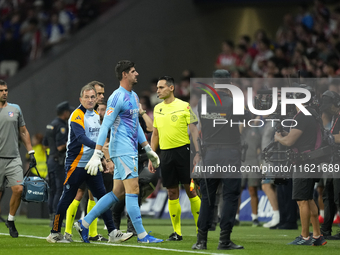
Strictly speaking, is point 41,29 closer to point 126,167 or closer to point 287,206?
point 287,206

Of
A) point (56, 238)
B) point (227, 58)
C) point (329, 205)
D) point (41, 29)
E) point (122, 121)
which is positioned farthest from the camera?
point (41, 29)

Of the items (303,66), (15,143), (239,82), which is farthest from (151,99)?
(15,143)

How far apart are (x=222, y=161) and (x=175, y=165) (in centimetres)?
166

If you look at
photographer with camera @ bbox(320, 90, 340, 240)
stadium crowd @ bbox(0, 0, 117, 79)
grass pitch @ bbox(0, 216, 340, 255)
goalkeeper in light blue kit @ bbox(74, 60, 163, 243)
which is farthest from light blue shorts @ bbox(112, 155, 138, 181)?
stadium crowd @ bbox(0, 0, 117, 79)

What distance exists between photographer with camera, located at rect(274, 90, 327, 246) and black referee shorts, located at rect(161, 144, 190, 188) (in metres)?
1.50

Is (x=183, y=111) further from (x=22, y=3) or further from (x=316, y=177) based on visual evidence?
(x=22, y=3)

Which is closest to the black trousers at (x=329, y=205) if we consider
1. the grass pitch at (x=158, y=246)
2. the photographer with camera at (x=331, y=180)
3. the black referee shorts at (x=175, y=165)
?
the photographer with camera at (x=331, y=180)

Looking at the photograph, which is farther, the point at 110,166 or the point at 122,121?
the point at 110,166

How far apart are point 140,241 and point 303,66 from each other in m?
8.96

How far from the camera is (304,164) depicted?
8.84m

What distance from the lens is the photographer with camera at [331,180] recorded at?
392 inches

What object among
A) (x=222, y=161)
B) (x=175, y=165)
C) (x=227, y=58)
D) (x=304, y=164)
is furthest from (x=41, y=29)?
(x=222, y=161)

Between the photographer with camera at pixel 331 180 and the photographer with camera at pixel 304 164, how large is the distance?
3.14 ft

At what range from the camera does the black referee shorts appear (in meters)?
9.66
